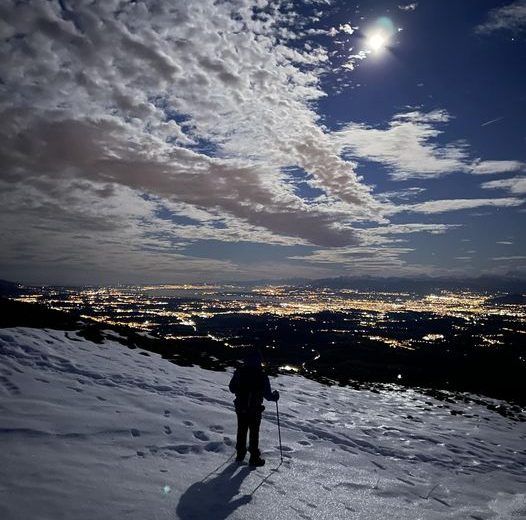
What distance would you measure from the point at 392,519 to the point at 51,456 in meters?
6.63

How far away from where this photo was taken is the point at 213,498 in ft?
20.7

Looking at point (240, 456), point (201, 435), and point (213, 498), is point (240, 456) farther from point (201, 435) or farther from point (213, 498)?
point (213, 498)

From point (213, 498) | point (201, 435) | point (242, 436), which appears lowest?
point (201, 435)

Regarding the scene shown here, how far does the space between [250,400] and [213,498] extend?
229 cm

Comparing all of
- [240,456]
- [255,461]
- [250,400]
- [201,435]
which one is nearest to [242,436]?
[240,456]

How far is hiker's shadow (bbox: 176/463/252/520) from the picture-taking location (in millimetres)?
5758

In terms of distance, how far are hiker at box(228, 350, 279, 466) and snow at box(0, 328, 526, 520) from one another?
419mm

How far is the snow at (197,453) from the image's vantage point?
6.01 metres

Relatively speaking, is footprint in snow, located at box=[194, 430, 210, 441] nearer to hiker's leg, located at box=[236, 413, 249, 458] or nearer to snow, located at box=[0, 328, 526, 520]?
snow, located at box=[0, 328, 526, 520]

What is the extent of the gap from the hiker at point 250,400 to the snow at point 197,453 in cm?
42

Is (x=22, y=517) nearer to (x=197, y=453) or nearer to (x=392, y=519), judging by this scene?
(x=197, y=453)

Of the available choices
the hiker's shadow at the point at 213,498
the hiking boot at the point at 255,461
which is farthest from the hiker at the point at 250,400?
the hiker's shadow at the point at 213,498

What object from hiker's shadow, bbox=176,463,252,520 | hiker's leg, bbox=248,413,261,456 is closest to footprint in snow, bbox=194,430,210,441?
hiker's leg, bbox=248,413,261,456

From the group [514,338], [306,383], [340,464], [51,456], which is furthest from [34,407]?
[514,338]
